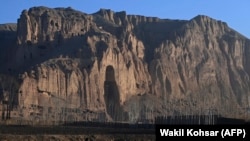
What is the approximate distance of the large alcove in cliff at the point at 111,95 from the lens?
6954 inches

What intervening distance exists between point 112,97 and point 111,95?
118 centimetres

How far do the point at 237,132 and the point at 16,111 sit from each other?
432 ft

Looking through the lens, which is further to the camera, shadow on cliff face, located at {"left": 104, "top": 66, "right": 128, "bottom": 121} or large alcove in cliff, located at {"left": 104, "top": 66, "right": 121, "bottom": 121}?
large alcove in cliff, located at {"left": 104, "top": 66, "right": 121, "bottom": 121}

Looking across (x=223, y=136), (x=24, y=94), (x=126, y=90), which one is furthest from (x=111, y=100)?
(x=223, y=136)

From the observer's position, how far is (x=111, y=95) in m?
186

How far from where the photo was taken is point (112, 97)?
186 metres

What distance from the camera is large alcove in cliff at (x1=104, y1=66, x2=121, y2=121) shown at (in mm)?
176625

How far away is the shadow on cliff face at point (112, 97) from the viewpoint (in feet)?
567

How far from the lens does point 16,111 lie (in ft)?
482

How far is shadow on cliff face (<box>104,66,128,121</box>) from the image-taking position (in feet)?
567

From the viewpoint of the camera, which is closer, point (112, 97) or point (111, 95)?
point (112, 97)

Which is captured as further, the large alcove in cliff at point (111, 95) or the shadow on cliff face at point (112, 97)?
the large alcove in cliff at point (111, 95)

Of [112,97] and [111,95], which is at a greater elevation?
[111,95]

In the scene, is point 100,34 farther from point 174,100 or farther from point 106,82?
point 174,100
